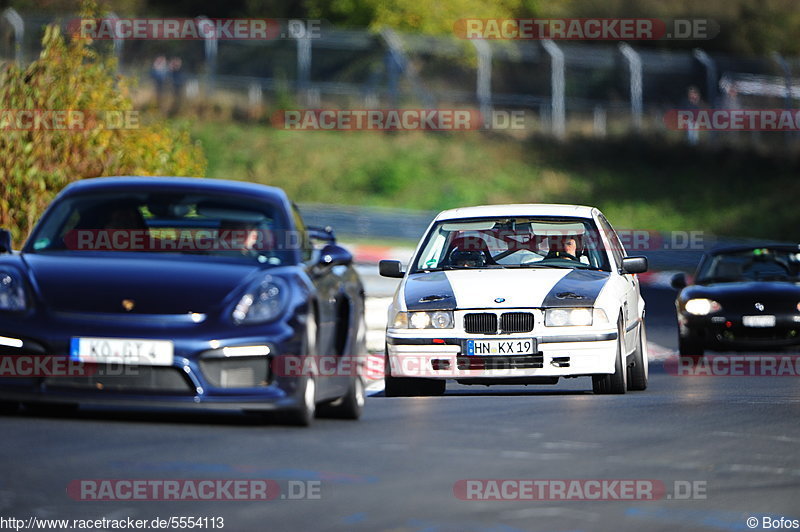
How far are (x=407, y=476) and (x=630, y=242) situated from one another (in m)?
33.2

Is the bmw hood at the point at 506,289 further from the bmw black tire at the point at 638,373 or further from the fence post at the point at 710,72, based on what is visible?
the fence post at the point at 710,72

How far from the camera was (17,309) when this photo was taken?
9.59m

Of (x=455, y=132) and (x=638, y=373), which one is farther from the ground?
(x=455, y=132)

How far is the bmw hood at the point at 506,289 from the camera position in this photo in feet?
42.6

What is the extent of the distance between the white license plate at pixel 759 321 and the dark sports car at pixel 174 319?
863 centimetres

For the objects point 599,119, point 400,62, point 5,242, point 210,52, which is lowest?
point 5,242

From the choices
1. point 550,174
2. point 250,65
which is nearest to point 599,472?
point 550,174

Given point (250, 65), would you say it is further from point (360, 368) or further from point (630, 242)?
point (360, 368)

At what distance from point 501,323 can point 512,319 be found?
0.09 m

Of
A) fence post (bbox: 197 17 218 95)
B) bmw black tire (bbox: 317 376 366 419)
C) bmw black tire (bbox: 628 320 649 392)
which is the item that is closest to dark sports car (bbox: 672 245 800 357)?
bmw black tire (bbox: 628 320 649 392)

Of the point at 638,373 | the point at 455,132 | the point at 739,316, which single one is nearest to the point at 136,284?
the point at 638,373

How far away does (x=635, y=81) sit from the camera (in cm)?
5334

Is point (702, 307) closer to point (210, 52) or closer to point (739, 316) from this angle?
point (739, 316)

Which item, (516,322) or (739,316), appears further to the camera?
(739,316)
